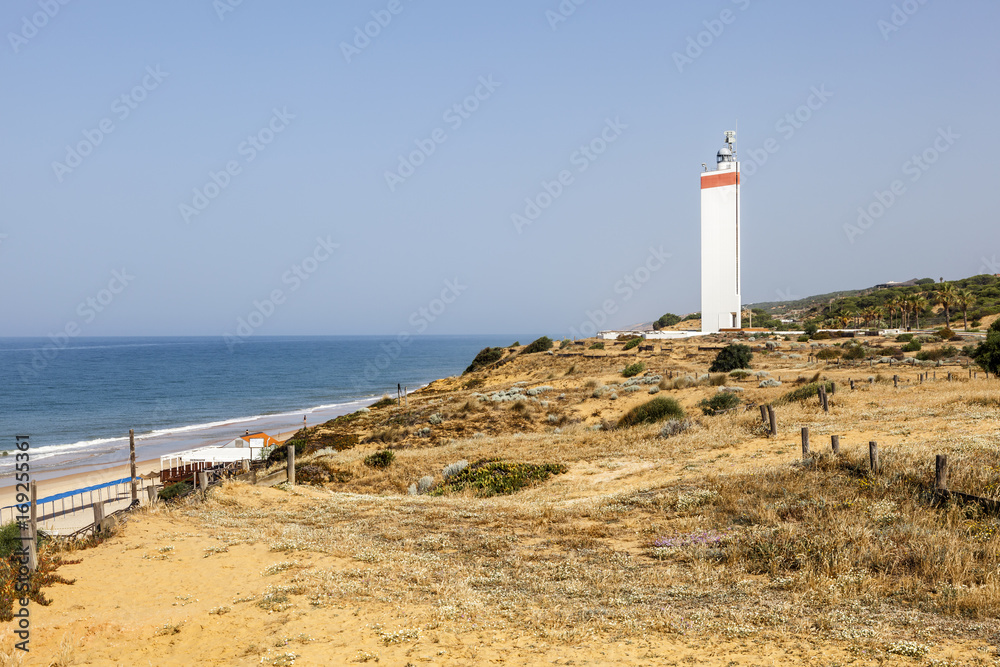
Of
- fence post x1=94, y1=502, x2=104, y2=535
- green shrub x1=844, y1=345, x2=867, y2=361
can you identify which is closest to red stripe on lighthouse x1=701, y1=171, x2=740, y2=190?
green shrub x1=844, y1=345, x2=867, y2=361

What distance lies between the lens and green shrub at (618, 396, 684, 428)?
2523 centimetres

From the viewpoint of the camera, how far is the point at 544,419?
30.8m

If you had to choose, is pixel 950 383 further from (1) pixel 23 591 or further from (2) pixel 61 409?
(2) pixel 61 409

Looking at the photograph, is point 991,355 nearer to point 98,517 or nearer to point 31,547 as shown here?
point 98,517

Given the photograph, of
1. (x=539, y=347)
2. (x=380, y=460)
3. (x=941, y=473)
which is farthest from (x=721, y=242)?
(x=941, y=473)

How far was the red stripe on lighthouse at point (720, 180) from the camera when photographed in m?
61.1

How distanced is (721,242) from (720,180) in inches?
234

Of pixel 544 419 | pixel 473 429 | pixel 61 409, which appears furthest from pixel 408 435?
pixel 61 409

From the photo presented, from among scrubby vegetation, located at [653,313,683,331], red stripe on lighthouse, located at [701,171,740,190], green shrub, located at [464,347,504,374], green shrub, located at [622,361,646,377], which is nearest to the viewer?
green shrub, located at [622,361,646,377]

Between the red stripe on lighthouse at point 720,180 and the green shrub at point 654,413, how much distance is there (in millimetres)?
41414

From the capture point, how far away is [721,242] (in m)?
61.1

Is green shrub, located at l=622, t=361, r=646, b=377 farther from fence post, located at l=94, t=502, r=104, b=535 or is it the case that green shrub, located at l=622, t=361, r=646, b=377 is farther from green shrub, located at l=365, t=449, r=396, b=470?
fence post, located at l=94, t=502, r=104, b=535

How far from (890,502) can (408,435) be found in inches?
922

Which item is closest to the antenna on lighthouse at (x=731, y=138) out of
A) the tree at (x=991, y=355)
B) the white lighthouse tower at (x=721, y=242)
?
the white lighthouse tower at (x=721, y=242)
